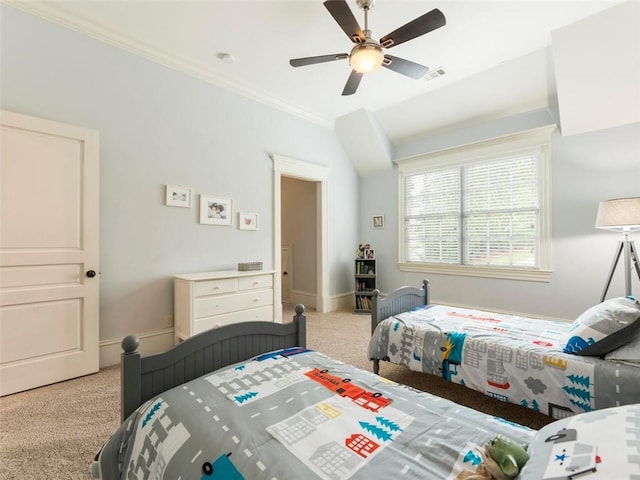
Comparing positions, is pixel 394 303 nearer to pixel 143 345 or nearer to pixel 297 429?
pixel 297 429

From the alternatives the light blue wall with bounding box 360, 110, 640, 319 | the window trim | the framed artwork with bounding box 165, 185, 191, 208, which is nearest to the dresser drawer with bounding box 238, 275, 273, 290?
the framed artwork with bounding box 165, 185, 191, 208

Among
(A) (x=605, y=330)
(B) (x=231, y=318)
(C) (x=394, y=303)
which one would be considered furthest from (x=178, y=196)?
(A) (x=605, y=330)

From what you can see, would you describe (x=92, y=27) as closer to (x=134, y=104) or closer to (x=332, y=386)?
(x=134, y=104)

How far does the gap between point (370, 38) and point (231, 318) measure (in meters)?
2.79

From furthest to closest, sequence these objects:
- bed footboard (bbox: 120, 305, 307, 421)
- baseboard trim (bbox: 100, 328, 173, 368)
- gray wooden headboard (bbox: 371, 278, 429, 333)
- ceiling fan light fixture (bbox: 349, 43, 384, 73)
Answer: baseboard trim (bbox: 100, 328, 173, 368) → gray wooden headboard (bbox: 371, 278, 429, 333) → ceiling fan light fixture (bbox: 349, 43, 384, 73) → bed footboard (bbox: 120, 305, 307, 421)

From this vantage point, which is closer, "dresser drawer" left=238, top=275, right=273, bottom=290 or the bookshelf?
"dresser drawer" left=238, top=275, right=273, bottom=290

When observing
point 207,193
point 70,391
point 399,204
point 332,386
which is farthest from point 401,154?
point 70,391

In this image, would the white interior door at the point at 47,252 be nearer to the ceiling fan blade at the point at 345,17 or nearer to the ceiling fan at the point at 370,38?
the ceiling fan at the point at 370,38

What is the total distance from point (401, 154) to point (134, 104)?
386 cm

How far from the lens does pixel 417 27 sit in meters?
2.09

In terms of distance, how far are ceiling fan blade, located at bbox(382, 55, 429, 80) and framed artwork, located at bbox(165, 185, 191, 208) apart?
232cm

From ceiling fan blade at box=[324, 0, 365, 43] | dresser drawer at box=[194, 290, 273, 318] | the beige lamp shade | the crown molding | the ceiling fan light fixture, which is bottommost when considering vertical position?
dresser drawer at box=[194, 290, 273, 318]

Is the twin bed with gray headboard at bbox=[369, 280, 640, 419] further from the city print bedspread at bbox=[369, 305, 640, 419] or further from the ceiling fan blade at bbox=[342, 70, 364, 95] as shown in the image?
the ceiling fan blade at bbox=[342, 70, 364, 95]

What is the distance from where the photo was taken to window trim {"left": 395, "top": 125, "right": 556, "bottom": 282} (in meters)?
3.77
